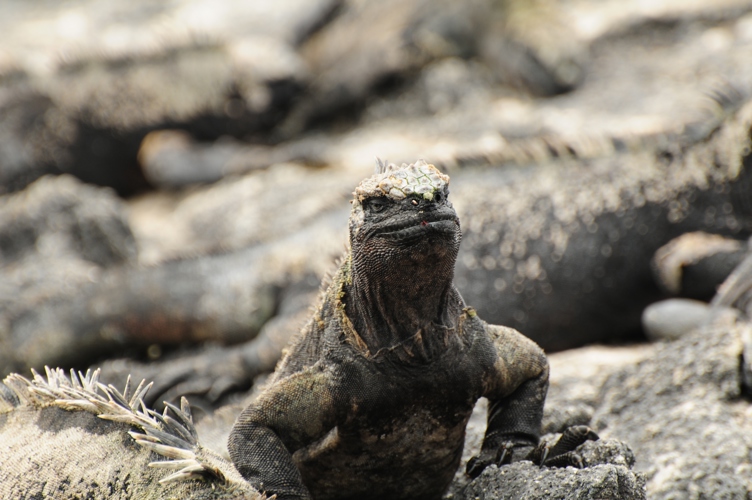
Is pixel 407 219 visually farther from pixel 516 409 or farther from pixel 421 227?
pixel 516 409

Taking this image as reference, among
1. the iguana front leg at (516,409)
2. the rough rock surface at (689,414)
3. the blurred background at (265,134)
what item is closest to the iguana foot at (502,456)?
the iguana front leg at (516,409)

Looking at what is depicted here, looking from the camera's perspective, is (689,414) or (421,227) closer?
(421,227)

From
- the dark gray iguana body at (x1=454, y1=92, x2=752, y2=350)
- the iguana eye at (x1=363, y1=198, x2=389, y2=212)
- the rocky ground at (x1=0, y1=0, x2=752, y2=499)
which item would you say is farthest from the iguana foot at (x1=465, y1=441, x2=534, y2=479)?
the dark gray iguana body at (x1=454, y1=92, x2=752, y2=350)

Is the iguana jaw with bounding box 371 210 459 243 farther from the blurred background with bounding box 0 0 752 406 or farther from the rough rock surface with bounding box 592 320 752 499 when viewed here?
the blurred background with bounding box 0 0 752 406

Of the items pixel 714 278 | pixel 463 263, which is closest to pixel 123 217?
pixel 463 263

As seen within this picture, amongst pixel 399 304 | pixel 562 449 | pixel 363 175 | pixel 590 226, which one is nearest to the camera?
pixel 399 304

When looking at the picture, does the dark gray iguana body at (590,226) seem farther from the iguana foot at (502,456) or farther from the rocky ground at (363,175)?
the iguana foot at (502,456)

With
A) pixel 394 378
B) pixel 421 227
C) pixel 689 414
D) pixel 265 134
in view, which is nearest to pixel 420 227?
pixel 421 227

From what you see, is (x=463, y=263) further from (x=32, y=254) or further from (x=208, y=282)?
(x=32, y=254)
